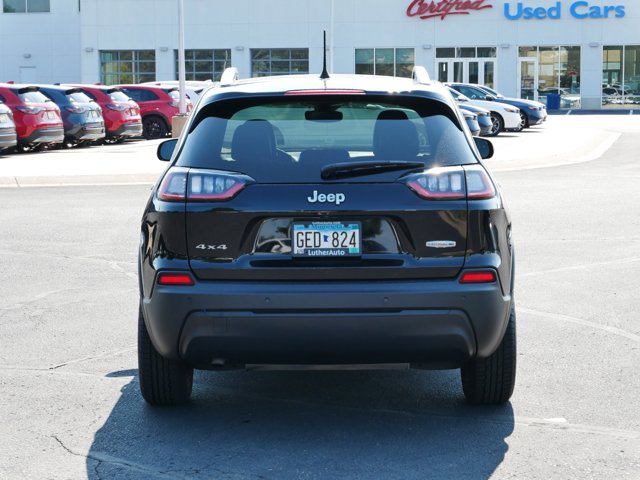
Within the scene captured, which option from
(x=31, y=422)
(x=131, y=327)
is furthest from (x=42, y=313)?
(x=31, y=422)

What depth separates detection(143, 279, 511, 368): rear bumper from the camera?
493cm

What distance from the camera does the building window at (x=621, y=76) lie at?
59312mm

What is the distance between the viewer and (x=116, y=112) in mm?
30141

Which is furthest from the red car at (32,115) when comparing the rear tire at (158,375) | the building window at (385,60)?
the building window at (385,60)

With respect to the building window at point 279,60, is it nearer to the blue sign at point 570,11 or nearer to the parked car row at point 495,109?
the blue sign at point 570,11

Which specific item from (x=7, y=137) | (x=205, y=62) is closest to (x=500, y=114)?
(x=7, y=137)

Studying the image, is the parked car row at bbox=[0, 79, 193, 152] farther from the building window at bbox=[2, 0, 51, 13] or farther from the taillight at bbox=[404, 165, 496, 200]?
the building window at bbox=[2, 0, 51, 13]

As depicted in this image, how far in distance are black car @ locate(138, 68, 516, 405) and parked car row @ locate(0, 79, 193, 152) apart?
19.5 metres

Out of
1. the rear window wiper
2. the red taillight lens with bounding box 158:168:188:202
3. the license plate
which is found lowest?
the license plate

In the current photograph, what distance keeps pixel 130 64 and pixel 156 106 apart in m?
29.2

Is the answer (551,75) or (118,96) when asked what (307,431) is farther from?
(551,75)

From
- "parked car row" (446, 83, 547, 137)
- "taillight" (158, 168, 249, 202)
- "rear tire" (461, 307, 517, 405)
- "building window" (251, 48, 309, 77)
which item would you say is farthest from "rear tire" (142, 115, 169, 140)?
"taillight" (158, 168, 249, 202)

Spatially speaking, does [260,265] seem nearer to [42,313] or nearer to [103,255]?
[42,313]

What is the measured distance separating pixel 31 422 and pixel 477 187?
2.27m
